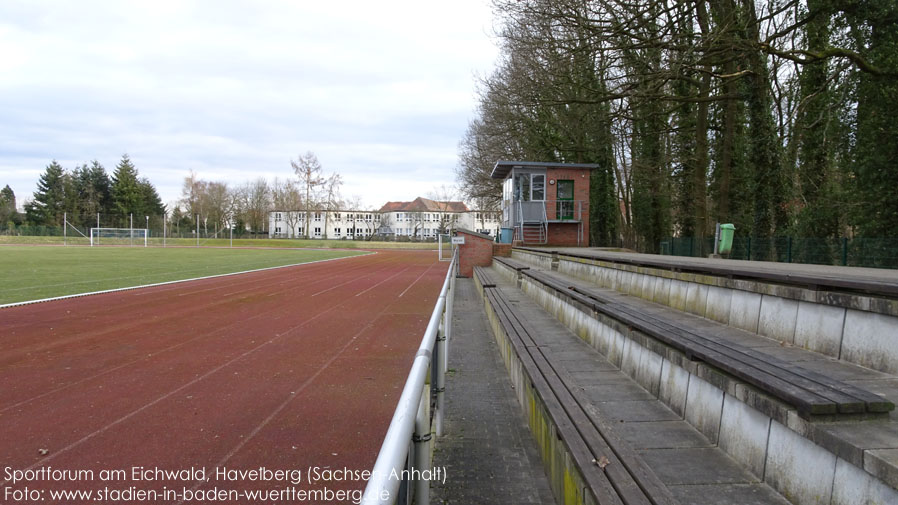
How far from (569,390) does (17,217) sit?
345 ft

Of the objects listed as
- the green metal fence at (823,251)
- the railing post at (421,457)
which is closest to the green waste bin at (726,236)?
the green metal fence at (823,251)

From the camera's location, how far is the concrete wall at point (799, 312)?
294 centimetres

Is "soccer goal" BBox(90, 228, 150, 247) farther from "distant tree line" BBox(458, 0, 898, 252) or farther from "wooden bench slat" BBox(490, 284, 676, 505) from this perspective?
"wooden bench slat" BBox(490, 284, 676, 505)

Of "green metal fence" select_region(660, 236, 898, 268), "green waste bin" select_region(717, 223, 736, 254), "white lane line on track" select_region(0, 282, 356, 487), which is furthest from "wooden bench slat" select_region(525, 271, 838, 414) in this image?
"green metal fence" select_region(660, 236, 898, 268)

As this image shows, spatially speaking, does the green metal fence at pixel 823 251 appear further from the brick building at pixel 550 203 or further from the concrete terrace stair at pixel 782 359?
the brick building at pixel 550 203

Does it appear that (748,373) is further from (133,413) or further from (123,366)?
(123,366)

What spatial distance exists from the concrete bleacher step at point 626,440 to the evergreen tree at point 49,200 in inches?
3774

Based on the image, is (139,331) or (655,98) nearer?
(139,331)

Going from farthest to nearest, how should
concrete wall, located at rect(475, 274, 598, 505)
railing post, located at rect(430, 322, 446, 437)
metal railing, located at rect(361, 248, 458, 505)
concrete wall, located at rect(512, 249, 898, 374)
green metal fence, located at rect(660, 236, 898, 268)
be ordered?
→ green metal fence, located at rect(660, 236, 898, 268) → railing post, located at rect(430, 322, 446, 437) → concrete wall, located at rect(512, 249, 898, 374) → concrete wall, located at rect(475, 274, 598, 505) → metal railing, located at rect(361, 248, 458, 505)

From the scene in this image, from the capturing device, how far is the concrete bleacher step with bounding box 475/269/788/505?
92.7 inches

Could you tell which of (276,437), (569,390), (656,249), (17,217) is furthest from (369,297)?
(17,217)

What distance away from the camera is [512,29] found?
15625mm

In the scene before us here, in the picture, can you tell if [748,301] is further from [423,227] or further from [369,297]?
[423,227]

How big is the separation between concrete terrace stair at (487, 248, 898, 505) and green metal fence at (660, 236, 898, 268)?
27.2 feet
